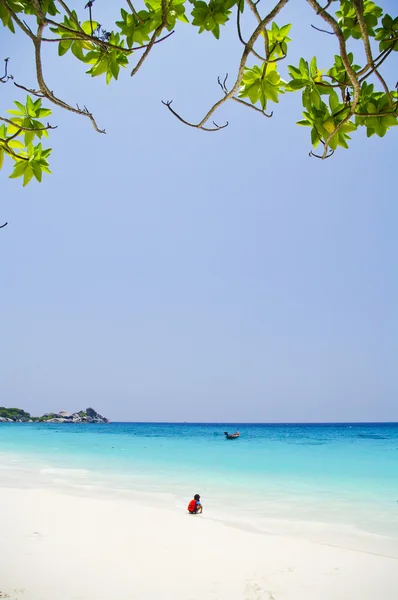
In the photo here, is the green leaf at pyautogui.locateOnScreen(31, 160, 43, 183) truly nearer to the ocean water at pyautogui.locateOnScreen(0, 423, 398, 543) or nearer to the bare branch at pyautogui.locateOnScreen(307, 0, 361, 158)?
the bare branch at pyautogui.locateOnScreen(307, 0, 361, 158)

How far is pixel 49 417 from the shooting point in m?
71.8

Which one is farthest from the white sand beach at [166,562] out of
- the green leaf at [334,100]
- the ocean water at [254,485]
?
the green leaf at [334,100]

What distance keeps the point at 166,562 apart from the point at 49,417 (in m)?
73.6

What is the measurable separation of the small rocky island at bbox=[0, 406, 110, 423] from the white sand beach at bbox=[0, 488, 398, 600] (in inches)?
2650

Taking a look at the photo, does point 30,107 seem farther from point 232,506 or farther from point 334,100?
point 232,506

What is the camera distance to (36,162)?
4.37ft

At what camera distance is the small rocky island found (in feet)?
224

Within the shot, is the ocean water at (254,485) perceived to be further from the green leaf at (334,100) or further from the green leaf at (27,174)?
the green leaf at (27,174)

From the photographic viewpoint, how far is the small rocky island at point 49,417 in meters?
68.4

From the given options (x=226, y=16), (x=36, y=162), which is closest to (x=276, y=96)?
(x=226, y=16)

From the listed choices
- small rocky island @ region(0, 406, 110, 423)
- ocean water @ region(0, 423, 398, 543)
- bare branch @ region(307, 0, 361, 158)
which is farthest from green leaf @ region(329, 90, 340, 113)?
small rocky island @ region(0, 406, 110, 423)

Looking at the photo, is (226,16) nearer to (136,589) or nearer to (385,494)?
(136,589)

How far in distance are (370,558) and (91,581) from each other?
130 inches

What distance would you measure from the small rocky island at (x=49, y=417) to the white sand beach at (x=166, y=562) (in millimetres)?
67302
